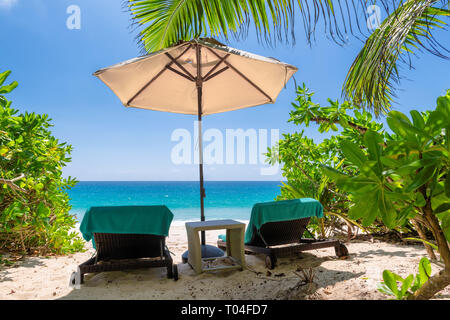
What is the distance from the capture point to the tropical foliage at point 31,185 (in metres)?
2.86

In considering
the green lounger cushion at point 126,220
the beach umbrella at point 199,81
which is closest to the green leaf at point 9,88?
the beach umbrella at point 199,81

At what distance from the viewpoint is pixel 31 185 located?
2945 millimetres

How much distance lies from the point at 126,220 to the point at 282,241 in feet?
6.55

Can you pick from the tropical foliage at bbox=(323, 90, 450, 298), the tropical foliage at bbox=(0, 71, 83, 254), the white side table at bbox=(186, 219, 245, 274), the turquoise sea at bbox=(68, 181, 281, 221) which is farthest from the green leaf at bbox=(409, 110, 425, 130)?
the turquoise sea at bbox=(68, 181, 281, 221)

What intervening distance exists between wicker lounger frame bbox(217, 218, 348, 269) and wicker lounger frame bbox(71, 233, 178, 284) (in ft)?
3.55

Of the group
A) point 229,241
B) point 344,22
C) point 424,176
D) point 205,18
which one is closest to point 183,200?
point 229,241

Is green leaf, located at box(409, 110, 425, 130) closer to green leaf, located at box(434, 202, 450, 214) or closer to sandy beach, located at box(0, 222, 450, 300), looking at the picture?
green leaf, located at box(434, 202, 450, 214)

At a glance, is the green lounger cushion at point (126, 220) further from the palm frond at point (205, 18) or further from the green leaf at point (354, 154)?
the green leaf at point (354, 154)

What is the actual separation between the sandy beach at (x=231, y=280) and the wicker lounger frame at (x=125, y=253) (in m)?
0.16

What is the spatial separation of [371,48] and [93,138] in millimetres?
48290
